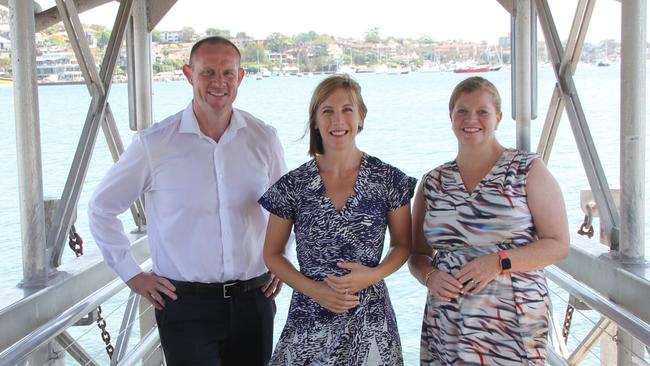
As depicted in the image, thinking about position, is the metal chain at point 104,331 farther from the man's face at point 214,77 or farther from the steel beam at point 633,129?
the steel beam at point 633,129

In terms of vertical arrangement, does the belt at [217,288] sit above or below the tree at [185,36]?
below

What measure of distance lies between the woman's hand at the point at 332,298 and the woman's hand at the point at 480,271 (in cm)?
32

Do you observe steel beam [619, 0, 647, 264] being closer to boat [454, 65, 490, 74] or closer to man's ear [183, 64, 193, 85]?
man's ear [183, 64, 193, 85]

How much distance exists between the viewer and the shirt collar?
2537 millimetres

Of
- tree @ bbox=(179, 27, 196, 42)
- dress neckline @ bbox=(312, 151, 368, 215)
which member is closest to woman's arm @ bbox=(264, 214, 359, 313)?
dress neckline @ bbox=(312, 151, 368, 215)

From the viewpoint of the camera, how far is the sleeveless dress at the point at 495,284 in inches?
87.0

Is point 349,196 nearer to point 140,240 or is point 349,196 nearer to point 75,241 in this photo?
point 75,241

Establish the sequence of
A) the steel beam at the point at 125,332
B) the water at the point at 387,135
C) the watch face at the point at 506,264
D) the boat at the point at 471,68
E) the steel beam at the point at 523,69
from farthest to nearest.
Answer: the boat at the point at 471,68 → the water at the point at 387,135 → the steel beam at the point at 523,69 → the steel beam at the point at 125,332 → the watch face at the point at 506,264

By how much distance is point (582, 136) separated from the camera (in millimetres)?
3160

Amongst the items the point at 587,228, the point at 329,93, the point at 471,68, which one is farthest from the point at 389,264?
the point at 471,68

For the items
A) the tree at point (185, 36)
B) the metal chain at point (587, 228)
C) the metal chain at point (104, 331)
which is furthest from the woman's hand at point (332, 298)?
the tree at point (185, 36)

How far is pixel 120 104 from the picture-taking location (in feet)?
124

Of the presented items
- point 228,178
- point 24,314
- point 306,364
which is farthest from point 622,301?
point 24,314

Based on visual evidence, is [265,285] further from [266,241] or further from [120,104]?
[120,104]
